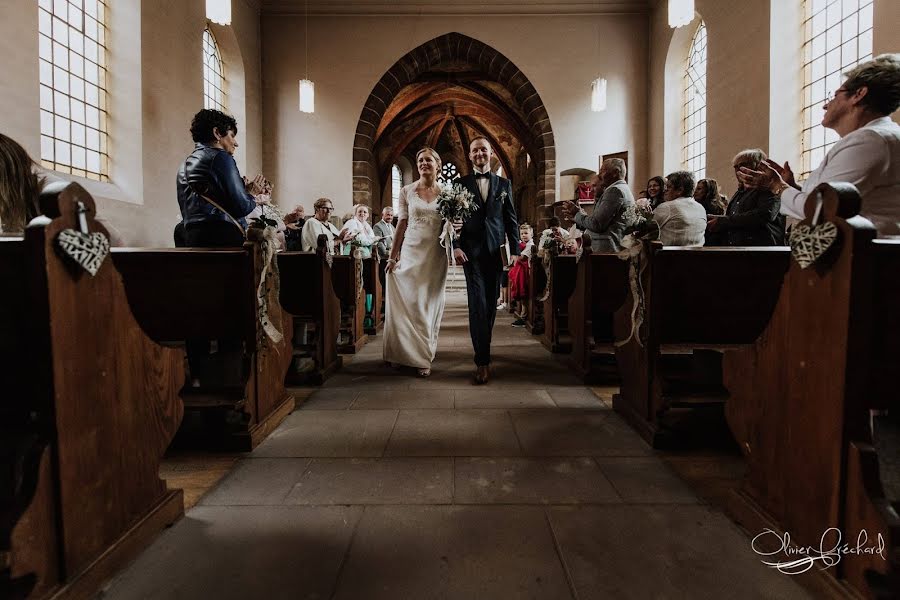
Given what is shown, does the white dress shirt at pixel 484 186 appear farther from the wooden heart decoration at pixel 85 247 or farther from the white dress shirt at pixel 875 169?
the wooden heart decoration at pixel 85 247

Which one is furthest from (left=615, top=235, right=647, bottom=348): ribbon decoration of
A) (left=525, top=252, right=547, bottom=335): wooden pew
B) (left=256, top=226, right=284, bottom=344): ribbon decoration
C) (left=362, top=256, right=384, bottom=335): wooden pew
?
(left=362, top=256, right=384, bottom=335): wooden pew

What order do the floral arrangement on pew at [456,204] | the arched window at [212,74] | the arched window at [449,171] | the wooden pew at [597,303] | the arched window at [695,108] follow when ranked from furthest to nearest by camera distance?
the arched window at [449,171] < the arched window at [695,108] < the arched window at [212,74] < the wooden pew at [597,303] < the floral arrangement on pew at [456,204]

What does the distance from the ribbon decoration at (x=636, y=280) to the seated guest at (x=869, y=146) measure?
0.77 metres

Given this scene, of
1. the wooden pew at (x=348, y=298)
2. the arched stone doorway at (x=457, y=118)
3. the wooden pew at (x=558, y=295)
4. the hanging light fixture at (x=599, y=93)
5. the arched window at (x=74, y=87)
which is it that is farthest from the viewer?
the arched stone doorway at (x=457, y=118)

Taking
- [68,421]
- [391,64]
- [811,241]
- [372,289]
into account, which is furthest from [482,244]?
[391,64]

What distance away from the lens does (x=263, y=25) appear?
10.7 m

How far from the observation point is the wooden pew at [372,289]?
646cm

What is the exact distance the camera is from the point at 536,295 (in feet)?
21.7

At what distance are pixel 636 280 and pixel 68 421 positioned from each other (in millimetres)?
2493

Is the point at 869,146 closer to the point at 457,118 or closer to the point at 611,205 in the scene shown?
the point at 611,205

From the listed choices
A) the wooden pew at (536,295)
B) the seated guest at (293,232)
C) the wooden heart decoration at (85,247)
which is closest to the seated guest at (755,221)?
the wooden pew at (536,295)

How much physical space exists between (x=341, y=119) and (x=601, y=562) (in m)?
10.8

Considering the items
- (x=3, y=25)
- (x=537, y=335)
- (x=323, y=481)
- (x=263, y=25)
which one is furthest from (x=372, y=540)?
(x=263, y=25)

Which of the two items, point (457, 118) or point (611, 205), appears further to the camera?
point (457, 118)
